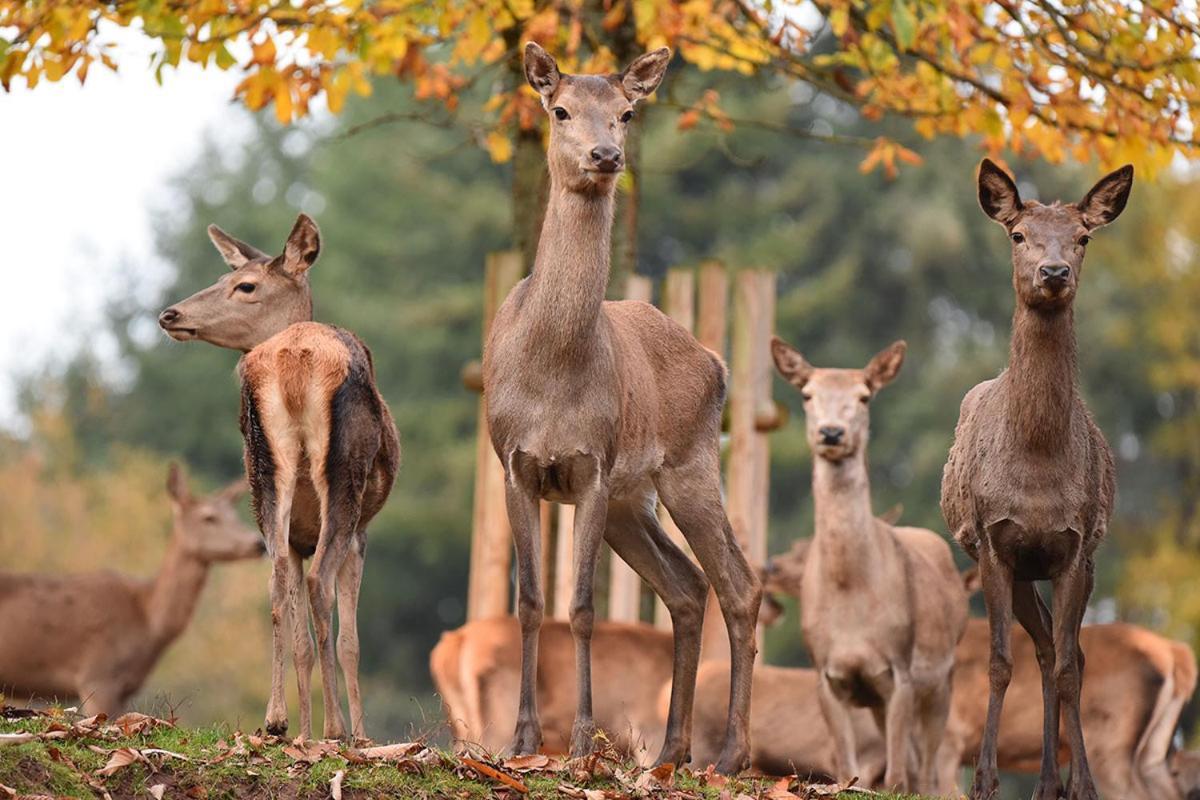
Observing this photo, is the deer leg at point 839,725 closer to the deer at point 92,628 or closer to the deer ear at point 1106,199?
the deer ear at point 1106,199

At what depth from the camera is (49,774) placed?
6070mm

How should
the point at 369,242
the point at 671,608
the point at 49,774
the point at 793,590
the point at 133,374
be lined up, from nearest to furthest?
1. the point at 49,774
2. the point at 671,608
3. the point at 793,590
4. the point at 369,242
5. the point at 133,374

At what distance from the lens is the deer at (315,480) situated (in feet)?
24.6

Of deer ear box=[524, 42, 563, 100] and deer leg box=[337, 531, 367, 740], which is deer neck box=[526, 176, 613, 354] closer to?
deer ear box=[524, 42, 563, 100]

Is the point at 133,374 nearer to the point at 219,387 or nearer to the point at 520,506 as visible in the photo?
the point at 219,387

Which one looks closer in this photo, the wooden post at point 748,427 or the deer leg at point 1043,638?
the deer leg at point 1043,638

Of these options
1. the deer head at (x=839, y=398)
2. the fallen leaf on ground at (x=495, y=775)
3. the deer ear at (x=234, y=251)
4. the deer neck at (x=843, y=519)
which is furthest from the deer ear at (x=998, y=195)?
the deer ear at (x=234, y=251)

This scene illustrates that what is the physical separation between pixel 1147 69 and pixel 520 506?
545cm

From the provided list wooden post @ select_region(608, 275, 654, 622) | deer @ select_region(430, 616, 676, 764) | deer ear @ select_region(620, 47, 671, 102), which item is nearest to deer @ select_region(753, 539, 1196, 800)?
deer @ select_region(430, 616, 676, 764)

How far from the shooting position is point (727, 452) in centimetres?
1328

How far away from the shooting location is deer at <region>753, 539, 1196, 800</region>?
12.4m

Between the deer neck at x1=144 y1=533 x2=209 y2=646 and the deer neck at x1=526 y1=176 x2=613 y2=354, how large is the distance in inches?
303

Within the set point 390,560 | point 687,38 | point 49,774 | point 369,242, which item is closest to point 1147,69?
point 687,38

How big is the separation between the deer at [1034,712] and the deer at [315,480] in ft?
16.5
